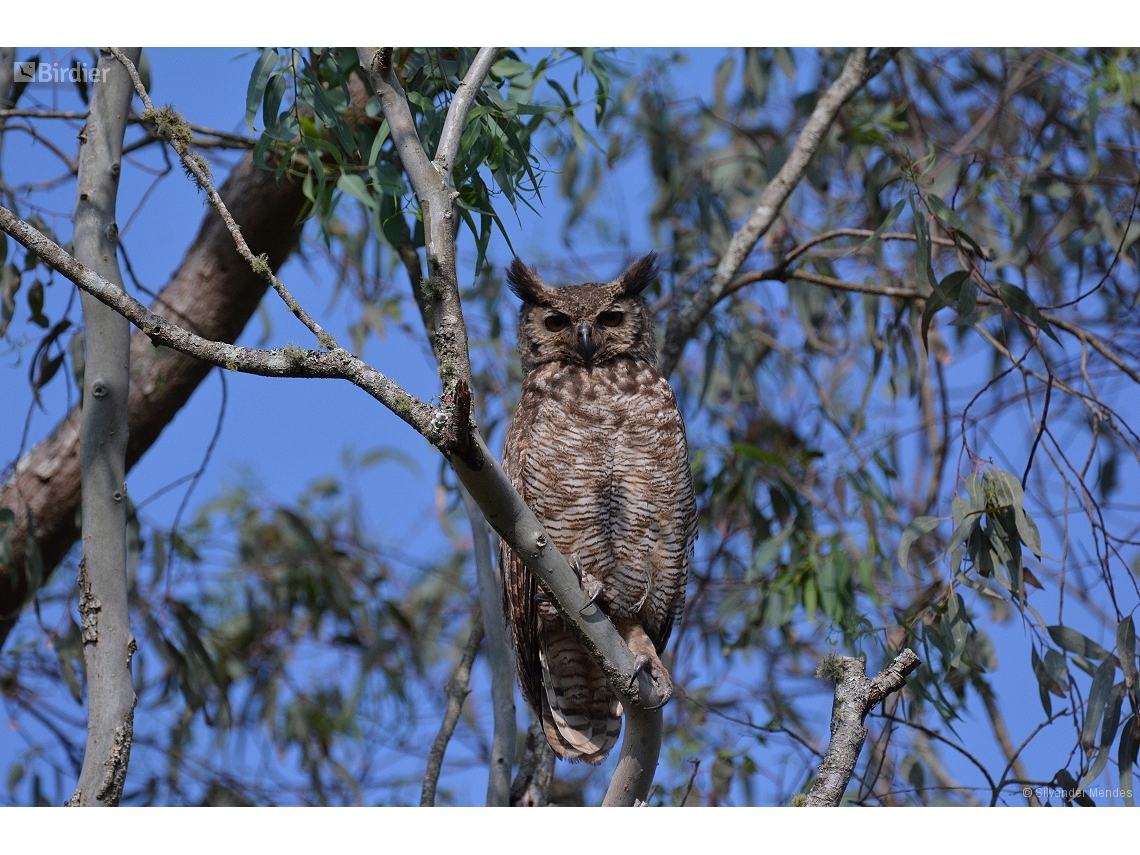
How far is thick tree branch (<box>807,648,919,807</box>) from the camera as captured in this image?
1.91m

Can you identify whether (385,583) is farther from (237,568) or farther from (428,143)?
(428,143)

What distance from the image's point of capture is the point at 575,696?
2.89 meters

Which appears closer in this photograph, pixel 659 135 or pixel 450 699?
pixel 450 699

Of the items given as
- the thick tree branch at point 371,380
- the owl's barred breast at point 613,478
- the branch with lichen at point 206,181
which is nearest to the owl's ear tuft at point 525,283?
the owl's barred breast at point 613,478

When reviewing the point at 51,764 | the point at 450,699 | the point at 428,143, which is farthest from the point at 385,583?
the point at 428,143

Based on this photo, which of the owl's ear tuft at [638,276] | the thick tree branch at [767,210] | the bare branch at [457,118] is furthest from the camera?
the thick tree branch at [767,210]

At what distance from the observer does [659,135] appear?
4.46 metres

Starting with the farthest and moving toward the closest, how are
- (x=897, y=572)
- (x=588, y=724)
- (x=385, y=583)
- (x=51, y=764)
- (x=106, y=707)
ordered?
(x=385, y=583) < (x=897, y=572) < (x=51, y=764) < (x=588, y=724) < (x=106, y=707)

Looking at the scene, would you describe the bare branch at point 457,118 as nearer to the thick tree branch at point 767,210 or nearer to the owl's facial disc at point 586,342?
the owl's facial disc at point 586,342

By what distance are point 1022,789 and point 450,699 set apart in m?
1.42

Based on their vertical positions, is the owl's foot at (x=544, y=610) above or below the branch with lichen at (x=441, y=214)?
below

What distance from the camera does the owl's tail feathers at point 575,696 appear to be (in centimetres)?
285

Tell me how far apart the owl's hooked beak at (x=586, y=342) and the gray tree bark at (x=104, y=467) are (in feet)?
3.61

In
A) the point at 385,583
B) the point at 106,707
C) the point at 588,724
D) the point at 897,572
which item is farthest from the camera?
the point at 385,583
